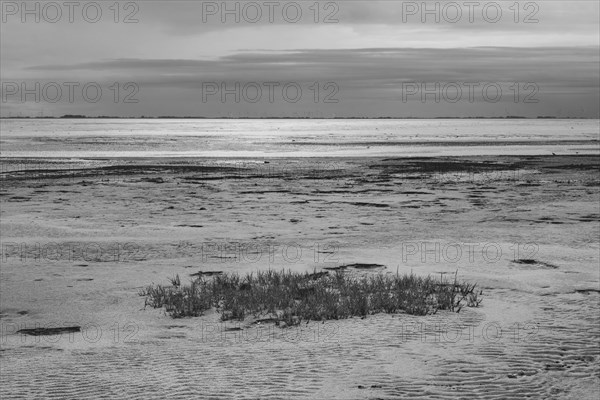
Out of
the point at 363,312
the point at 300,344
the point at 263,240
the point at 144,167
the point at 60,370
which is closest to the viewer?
the point at 60,370

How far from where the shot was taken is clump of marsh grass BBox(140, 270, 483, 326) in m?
8.55

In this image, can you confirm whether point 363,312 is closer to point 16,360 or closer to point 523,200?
point 16,360

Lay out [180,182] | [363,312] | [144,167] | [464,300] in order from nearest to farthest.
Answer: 1. [363,312]
2. [464,300]
3. [180,182]
4. [144,167]

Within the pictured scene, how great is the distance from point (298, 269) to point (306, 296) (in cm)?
182

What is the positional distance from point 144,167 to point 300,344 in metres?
27.4

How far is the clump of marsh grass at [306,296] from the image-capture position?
8.55 metres

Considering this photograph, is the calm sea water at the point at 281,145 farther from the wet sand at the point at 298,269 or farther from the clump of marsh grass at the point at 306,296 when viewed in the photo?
the clump of marsh grass at the point at 306,296

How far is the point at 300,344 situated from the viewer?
7.51 m

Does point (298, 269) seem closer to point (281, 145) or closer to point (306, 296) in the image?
point (306, 296)

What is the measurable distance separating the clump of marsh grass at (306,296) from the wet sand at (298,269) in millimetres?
207

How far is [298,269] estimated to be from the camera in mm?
10984

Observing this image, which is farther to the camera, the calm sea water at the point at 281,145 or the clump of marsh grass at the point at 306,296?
the calm sea water at the point at 281,145

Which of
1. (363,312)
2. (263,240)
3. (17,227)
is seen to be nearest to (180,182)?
(17,227)

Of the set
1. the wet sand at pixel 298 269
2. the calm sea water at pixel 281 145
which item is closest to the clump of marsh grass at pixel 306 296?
the wet sand at pixel 298 269
